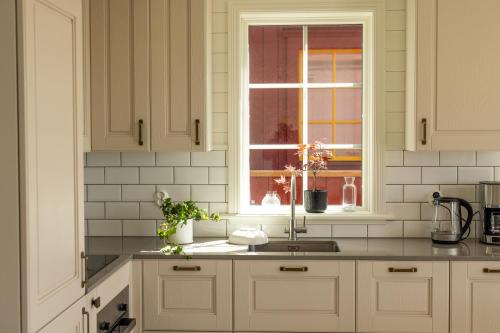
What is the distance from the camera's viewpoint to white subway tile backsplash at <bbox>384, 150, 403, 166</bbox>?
3.96m

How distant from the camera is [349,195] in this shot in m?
4.07

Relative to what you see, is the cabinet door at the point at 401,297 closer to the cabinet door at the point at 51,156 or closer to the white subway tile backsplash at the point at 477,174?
the white subway tile backsplash at the point at 477,174

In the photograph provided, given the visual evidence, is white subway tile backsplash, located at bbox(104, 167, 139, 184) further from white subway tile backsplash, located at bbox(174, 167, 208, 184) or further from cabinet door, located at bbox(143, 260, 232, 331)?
cabinet door, located at bbox(143, 260, 232, 331)

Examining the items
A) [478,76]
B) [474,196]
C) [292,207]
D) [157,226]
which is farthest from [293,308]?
[478,76]

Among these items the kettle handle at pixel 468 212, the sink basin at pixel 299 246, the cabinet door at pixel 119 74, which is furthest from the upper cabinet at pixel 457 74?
the cabinet door at pixel 119 74

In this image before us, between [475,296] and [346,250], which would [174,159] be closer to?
[346,250]

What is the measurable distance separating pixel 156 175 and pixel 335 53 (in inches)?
52.6

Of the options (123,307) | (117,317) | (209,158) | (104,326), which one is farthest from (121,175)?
(104,326)

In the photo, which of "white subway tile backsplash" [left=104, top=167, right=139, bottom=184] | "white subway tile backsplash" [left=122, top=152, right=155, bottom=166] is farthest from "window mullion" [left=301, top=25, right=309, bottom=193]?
"white subway tile backsplash" [left=104, top=167, right=139, bottom=184]

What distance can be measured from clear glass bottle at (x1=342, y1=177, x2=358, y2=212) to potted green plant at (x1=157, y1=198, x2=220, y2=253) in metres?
0.88

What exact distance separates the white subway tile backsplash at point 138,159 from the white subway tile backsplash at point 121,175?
0.12 feet

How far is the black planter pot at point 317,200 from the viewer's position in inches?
156

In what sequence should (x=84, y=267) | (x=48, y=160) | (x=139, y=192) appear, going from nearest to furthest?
(x=48, y=160) → (x=84, y=267) → (x=139, y=192)

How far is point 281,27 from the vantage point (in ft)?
13.5
